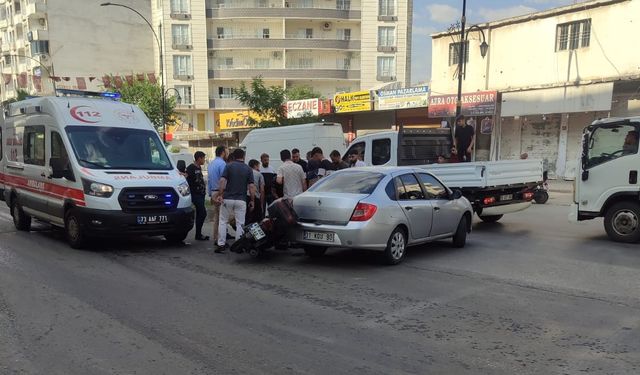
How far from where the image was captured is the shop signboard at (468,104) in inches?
974

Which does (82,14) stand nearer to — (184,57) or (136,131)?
(184,57)

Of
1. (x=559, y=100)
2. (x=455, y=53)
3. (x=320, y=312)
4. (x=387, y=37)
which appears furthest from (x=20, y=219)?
(x=387, y=37)

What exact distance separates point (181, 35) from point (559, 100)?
44.7 meters

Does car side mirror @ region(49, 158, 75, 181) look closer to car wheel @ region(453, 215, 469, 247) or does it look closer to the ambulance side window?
the ambulance side window

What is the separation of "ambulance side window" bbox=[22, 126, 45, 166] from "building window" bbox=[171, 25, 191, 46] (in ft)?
160

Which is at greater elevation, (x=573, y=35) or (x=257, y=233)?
(x=573, y=35)

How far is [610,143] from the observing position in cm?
948

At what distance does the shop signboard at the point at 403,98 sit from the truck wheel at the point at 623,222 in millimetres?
18894

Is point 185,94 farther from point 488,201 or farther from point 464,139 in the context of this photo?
point 488,201

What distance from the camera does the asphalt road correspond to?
4.16 meters

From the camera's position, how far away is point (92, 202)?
841cm

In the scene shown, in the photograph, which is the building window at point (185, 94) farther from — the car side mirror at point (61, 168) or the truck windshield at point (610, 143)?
the truck windshield at point (610, 143)

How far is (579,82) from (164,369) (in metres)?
22.5

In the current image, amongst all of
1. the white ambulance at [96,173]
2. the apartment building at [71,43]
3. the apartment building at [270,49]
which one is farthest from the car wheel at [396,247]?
the apartment building at [71,43]
